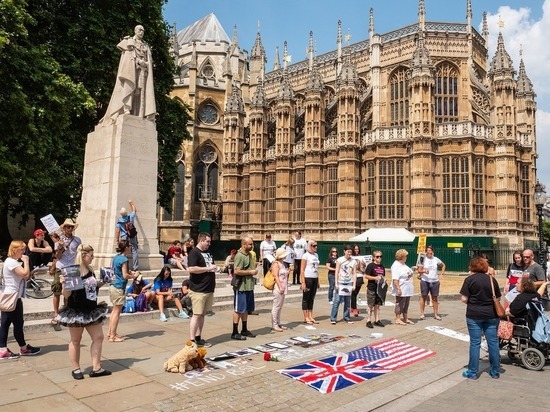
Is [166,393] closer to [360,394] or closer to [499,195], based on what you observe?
[360,394]

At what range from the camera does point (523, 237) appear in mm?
31438

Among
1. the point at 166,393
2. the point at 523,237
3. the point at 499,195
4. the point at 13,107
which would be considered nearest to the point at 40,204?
the point at 13,107

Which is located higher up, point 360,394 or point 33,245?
point 33,245

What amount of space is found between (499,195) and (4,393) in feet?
105

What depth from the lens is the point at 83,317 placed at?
5348 millimetres

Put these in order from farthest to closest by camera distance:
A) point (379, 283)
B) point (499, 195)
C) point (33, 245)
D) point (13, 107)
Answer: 1. point (499, 195)
2. point (13, 107)
3. point (379, 283)
4. point (33, 245)

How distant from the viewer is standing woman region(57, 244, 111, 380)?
5312mm

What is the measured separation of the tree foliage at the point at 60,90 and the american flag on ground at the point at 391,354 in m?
11.4

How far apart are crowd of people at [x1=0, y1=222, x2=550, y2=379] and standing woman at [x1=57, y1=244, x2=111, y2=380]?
1 centimetres

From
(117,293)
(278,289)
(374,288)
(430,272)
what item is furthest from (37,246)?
(430,272)

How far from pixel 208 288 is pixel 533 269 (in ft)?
19.5

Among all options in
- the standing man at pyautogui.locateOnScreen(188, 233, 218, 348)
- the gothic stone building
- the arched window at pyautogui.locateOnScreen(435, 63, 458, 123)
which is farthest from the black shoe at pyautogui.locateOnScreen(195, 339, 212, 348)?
the arched window at pyautogui.locateOnScreen(435, 63, 458, 123)

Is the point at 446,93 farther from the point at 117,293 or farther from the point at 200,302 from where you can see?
the point at 117,293

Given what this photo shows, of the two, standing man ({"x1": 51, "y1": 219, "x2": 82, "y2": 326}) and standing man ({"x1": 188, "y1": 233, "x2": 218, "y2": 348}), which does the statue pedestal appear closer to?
standing man ({"x1": 51, "y1": 219, "x2": 82, "y2": 326})
